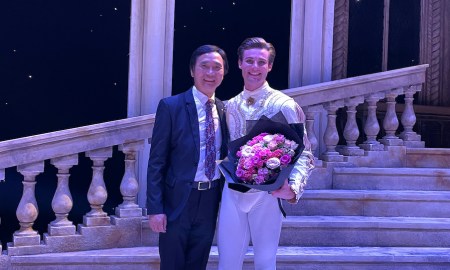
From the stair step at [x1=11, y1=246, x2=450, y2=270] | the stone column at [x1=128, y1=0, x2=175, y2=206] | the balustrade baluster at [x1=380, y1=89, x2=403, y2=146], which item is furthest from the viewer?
the stone column at [x1=128, y1=0, x2=175, y2=206]

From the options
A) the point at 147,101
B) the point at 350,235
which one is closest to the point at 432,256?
the point at 350,235

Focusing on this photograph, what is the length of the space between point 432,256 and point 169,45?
296 cm

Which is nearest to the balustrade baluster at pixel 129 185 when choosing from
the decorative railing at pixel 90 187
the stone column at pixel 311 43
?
the decorative railing at pixel 90 187

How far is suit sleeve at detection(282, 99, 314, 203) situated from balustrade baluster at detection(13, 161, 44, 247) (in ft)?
6.35

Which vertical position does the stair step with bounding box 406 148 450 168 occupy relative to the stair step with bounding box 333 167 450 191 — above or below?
above

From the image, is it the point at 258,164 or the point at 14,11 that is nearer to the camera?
the point at 258,164

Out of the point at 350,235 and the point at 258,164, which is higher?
the point at 258,164

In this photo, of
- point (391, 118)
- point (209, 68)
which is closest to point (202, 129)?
point (209, 68)

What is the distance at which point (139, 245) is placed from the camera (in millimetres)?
3922

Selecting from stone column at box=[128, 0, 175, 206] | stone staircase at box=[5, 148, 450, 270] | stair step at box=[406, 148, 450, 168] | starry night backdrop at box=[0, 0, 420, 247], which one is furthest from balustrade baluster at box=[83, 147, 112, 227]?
stair step at box=[406, 148, 450, 168]

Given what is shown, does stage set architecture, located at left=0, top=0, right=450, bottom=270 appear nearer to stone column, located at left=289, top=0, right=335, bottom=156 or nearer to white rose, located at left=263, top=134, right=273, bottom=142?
stone column, located at left=289, top=0, right=335, bottom=156

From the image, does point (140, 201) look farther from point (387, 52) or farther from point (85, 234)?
point (387, 52)

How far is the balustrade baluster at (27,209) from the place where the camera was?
363cm

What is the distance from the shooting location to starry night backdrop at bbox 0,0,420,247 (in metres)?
4.71
